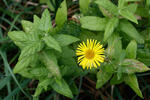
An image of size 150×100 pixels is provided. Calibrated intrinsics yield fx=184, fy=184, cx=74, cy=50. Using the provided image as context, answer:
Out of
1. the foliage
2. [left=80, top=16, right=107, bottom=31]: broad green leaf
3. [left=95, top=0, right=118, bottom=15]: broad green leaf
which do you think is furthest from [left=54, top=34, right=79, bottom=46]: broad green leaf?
[left=95, top=0, right=118, bottom=15]: broad green leaf

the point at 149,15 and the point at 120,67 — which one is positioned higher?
the point at 149,15

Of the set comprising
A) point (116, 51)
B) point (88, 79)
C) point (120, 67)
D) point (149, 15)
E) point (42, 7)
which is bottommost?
point (88, 79)

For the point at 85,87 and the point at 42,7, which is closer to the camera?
the point at 85,87

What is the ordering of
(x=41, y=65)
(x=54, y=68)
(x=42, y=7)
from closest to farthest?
(x=54, y=68) → (x=41, y=65) → (x=42, y=7)

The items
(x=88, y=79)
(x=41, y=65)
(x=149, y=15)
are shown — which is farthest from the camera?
(x=88, y=79)

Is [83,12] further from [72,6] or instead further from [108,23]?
[72,6]

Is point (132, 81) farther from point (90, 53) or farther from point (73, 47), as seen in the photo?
point (73, 47)

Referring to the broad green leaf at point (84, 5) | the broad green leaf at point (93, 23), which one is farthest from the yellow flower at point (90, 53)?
the broad green leaf at point (84, 5)

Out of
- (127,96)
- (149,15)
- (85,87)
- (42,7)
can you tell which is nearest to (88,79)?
(85,87)
